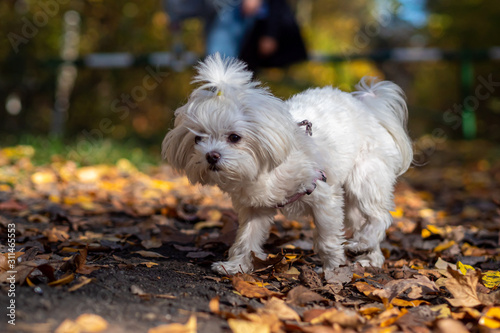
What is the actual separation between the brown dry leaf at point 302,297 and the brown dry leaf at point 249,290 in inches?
3.7

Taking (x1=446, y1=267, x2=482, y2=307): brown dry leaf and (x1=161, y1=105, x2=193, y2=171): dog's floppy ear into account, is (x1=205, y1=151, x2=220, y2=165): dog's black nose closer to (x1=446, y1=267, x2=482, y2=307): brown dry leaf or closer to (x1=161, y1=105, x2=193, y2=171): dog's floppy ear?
(x1=161, y1=105, x2=193, y2=171): dog's floppy ear

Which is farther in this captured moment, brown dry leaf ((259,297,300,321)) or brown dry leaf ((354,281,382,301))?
brown dry leaf ((354,281,382,301))

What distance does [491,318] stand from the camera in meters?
2.22

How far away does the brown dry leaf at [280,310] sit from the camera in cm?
226

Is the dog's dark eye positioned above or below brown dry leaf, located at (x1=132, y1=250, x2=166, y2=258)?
above

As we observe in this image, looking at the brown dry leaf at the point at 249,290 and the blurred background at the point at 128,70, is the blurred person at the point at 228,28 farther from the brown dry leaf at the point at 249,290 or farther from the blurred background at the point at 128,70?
the brown dry leaf at the point at 249,290

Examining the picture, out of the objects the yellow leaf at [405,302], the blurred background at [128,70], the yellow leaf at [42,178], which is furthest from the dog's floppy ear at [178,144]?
the blurred background at [128,70]

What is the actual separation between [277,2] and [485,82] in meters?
5.79

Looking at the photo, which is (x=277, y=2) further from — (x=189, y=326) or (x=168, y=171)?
(x=189, y=326)

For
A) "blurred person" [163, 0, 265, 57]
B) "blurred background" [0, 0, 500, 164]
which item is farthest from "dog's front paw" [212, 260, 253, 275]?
"blurred background" [0, 0, 500, 164]

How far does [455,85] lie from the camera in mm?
11461

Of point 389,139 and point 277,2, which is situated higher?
point 277,2

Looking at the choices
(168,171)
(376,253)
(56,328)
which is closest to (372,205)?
(376,253)

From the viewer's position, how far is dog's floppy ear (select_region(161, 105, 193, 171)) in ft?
9.50
